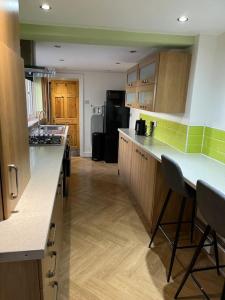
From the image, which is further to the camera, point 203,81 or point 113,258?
point 203,81

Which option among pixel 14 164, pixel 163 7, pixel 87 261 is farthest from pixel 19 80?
pixel 87 261

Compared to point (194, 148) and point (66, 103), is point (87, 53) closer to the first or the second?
point (194, 148)

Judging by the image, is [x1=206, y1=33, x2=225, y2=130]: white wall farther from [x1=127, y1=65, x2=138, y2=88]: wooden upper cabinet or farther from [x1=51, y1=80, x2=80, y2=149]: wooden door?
[x1=51, y1=80, x2=80, y2=149]: wooden door

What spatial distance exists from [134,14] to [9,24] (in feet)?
4.28

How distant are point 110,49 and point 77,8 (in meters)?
1.31

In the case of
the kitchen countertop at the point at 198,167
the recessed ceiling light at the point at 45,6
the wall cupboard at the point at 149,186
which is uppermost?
the recessed ceiling light at the point at 45,6

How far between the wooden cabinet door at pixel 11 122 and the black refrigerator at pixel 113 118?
13.2 feet

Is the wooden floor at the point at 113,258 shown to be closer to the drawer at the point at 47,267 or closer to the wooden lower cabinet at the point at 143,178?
the wooden lower cabinet at the point at 143,178

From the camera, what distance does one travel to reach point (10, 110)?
1.11 m

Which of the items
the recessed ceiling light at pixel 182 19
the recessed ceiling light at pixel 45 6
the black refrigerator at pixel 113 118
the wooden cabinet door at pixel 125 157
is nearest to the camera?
the recessed ceiling light at pixel 45 6

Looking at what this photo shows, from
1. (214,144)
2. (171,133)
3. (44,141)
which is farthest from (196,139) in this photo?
(44,141)

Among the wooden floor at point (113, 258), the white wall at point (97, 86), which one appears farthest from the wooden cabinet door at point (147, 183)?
the white wall at point (97, 86)

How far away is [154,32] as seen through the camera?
8.32ft

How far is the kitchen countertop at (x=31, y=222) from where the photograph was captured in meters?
0.92
